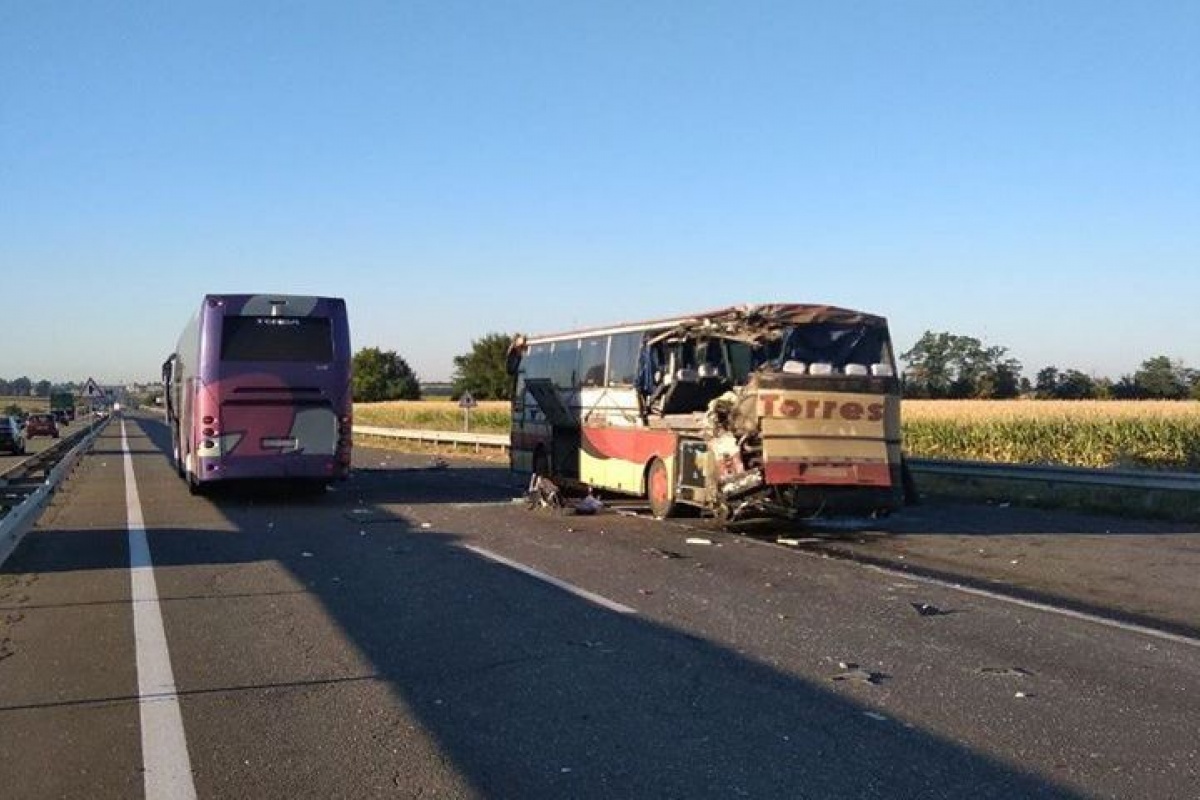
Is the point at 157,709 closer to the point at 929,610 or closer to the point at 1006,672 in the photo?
the point at 1006,672

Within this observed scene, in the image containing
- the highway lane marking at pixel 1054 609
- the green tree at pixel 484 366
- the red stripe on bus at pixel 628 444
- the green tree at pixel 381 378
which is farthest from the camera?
the green tree at pixel 381 378

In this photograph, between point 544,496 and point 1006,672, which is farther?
point 544,496

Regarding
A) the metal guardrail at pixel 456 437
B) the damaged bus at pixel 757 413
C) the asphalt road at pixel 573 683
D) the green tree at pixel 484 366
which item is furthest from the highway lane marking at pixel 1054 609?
the green tree at pixel 484 366

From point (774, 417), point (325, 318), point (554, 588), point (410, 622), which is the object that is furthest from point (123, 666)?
point (325, 318)

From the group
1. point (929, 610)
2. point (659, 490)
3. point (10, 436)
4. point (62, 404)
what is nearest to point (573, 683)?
point (929, 610)

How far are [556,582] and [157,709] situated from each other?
5046 millimetres

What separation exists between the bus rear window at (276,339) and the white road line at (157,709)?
8.36 metres

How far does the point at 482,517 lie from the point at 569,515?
1.51m

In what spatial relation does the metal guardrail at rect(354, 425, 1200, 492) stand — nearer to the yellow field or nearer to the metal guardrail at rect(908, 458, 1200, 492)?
the metal guardrail at rect(908, 458, 1200, 492)

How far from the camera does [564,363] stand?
866 inches

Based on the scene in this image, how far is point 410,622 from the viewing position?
9.20 metres

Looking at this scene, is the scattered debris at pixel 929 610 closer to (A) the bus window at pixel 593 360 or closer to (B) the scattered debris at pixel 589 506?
(B) the scattered debris at pixel 589 506

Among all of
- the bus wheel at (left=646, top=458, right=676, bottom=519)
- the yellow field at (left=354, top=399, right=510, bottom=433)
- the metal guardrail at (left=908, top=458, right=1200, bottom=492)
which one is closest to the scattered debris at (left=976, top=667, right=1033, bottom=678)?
the bus wheel at (left=646, top=458, right=676, bottom=519)

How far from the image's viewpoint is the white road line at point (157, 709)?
538 centimetres
